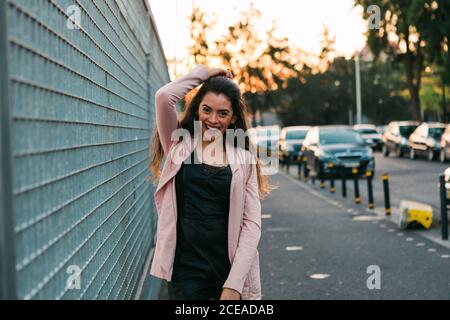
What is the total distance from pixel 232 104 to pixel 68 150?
1.12 metres

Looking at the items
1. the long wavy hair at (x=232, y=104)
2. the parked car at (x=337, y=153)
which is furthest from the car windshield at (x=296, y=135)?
the long wavy hair at (x=232, y=104)

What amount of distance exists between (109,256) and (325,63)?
98.5 m

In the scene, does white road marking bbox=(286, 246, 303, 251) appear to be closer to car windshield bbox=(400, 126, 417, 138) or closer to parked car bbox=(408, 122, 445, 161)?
parked car bbox=(408, 122, 445, 161)

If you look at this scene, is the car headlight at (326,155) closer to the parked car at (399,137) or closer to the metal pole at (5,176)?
the parked car at (399,137)

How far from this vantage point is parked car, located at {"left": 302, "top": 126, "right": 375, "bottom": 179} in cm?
2428

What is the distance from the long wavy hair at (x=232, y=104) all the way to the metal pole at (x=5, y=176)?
193cm

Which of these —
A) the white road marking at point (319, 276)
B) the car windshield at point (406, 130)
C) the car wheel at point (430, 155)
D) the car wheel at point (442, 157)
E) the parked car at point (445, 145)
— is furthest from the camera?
the car windshield at point (406, 130)

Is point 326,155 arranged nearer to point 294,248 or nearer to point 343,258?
point 294,248

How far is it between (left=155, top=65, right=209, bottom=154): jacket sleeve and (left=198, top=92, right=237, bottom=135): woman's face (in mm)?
121

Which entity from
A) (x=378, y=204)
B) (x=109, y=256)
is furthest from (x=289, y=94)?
(x=109, y=256)

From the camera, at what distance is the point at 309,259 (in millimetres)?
9836

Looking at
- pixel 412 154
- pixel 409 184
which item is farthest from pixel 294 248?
pixel 412 154

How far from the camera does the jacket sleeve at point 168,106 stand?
12.3 ft

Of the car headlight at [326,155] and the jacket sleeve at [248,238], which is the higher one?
the jacket sleeve at [248,238]
